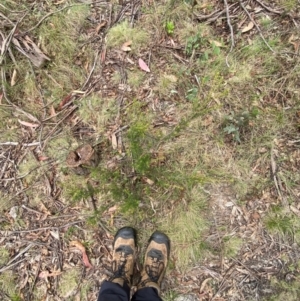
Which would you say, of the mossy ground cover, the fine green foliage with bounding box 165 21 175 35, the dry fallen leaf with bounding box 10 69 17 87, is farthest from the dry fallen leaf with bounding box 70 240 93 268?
the fine green foliage with bounding box 165 21 175 35

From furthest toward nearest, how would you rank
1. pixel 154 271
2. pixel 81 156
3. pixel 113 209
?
1. pixel 113 209
2. pixel 154 271
3. pixel 81 156

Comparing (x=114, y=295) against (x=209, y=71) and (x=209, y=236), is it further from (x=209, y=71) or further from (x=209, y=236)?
(x=209, y=71)

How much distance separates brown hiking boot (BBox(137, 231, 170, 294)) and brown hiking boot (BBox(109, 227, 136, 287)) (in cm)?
15

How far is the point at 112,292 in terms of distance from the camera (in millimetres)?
2697

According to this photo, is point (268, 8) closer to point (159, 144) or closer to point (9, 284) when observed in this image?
point (159, 144)

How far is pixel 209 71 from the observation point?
3.00m

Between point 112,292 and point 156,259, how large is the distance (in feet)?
1.54

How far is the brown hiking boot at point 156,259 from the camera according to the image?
286 cm

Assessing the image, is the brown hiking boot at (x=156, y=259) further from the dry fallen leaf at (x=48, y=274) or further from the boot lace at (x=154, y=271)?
the dry fallen leaf at (x=48, y=274)

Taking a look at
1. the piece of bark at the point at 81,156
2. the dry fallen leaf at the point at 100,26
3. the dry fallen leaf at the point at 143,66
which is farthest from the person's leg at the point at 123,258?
the dry fallen leaf at the point at 100,26

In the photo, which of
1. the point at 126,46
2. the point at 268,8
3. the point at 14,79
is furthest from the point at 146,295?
the point at 268,8

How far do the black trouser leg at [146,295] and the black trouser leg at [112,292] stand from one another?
9 centimetres

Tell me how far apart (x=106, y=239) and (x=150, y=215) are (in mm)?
478

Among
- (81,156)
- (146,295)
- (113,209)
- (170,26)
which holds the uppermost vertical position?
(170,26)
